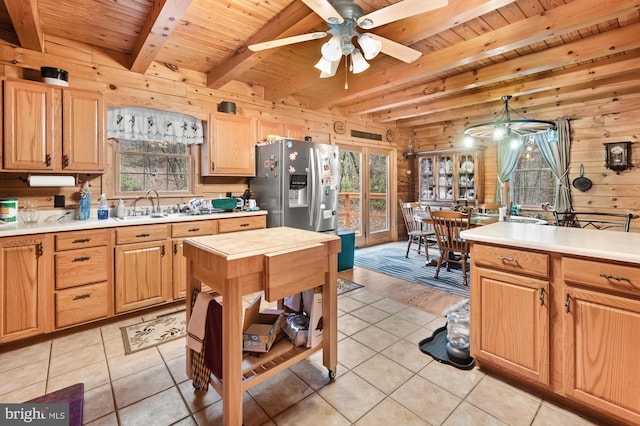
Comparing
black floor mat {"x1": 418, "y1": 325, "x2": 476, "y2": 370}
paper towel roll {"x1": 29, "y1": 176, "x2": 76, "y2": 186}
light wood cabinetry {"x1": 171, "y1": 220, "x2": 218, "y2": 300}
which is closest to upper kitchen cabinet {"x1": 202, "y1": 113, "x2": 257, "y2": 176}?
light wood cabinetry {"x1": 171, "y1": 220, "x2": 218, "y2": 300}

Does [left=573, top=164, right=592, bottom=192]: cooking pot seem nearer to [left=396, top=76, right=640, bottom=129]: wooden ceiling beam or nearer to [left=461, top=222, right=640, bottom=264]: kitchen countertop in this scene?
[left=396, top=76, right=640, bottom=129]: wooden ceiling beam

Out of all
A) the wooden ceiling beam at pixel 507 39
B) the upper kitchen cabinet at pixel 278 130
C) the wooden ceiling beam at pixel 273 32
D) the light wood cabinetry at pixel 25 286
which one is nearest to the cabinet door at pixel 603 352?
the wooden ceiling beam at pixel 507 39

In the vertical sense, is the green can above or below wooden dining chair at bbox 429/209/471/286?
above

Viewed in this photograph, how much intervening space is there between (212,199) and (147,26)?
1882 mm

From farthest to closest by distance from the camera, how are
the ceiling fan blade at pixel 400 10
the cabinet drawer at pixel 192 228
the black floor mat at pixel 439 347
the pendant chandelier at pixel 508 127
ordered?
the pendant chandelier at pixel 508 127, the cabinet drawer at pixel 192 228, the black floor mat at pixel 439 347, the ceiling fan blade at pixel 400 10

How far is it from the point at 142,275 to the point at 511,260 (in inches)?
119

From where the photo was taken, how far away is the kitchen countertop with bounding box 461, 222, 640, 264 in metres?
1.43

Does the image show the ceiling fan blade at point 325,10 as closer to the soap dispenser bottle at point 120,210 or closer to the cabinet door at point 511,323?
the cabinet door at point 511,323

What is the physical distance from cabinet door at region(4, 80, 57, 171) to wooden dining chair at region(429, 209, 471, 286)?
418 cm

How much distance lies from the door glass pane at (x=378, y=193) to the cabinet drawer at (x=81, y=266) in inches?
183

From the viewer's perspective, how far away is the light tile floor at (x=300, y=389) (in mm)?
1590

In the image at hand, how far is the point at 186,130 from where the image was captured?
3.55m

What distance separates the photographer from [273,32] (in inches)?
102

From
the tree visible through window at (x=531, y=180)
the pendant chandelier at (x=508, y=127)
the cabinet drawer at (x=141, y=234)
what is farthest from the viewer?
the tree visible through window at (x=531, y=180)
